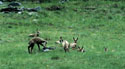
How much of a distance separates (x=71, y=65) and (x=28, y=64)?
82.6 inches

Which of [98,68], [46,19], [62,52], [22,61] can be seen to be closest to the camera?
[98,68]

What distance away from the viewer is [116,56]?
53.7 feet

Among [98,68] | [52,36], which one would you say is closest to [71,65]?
[98,68]

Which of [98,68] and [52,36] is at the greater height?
[98,68]

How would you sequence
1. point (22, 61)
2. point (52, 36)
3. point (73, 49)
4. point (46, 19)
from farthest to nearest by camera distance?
point (46, 19) → point (52, 36) → point (73, 49) → point (22, 61)

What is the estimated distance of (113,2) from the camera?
4422 cm

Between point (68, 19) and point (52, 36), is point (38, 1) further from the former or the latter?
point (52, 36)

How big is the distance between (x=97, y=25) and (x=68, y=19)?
4.18m

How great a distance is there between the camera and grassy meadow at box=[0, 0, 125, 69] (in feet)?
49.1

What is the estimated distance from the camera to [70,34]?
90.6 feet

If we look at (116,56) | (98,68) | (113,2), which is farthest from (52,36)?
(113,2)

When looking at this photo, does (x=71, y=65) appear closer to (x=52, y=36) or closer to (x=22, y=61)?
(x=22, y=61)

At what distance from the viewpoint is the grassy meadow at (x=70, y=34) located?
1498cm

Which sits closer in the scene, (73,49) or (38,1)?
(73,49)
